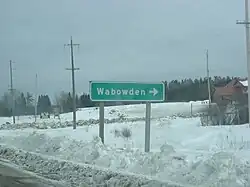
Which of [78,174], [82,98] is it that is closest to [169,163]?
[78,174]

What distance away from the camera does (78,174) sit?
42.8ft

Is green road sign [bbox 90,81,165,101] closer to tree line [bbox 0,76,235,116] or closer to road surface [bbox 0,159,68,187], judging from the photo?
road surface [bbox 0,159,68,187]

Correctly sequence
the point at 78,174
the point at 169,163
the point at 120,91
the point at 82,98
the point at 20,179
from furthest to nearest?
1. the point at 82,98
2. the point at 120,91
3. the point at 20,179
4. the point at 78,174
5. the point at 169,163

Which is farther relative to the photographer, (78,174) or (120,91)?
(120,91)

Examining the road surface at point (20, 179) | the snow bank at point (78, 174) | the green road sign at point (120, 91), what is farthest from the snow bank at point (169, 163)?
the green road sign at point (120, 91)

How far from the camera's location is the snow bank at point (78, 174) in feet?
35.6

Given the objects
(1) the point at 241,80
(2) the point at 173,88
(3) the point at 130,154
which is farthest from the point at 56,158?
(2) the point at 173,88

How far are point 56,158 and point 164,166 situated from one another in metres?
5.68

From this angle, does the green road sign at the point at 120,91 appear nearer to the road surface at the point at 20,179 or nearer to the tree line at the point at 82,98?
the road surface at the point at 20,179

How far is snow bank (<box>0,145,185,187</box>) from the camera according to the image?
35.6ft

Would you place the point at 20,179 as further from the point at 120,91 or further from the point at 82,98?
the point at 82,98

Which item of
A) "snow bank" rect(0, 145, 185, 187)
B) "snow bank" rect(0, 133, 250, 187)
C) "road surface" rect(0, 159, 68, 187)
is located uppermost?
"snow bank" rect(0, 133, 250, 187)

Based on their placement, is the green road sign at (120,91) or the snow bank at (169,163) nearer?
the snow bank at (169,163)

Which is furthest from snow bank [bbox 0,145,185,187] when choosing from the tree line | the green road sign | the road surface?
the tree line
